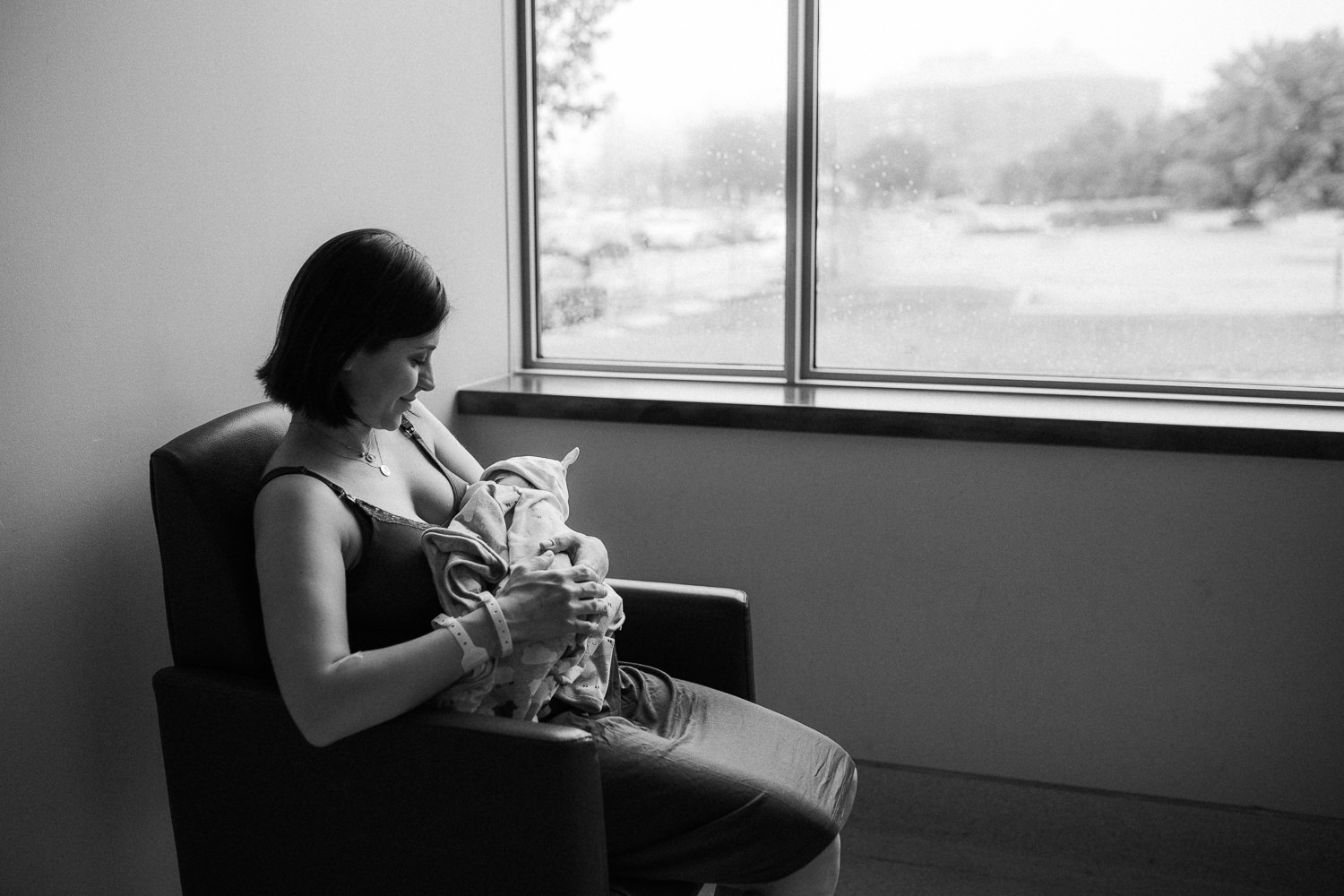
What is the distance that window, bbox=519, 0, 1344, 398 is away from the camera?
8.02 ft

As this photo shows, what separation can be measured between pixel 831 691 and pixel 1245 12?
63.6 inches

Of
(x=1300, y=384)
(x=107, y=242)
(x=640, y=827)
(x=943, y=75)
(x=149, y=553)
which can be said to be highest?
(x=943, y=75)

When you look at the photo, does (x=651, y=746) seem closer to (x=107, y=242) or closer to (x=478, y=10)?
(x=107, y=242)

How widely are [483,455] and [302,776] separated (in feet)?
4.29

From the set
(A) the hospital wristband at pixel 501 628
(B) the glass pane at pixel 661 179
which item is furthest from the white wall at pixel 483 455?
(A) the hospital wristband at pixel 501 628

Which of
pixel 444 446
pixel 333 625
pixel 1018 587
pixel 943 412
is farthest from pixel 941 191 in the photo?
pixel 333 625

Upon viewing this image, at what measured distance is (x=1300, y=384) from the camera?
2475mm

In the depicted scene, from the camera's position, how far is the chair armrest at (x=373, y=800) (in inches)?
55.0

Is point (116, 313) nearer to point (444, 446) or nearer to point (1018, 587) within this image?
point (444, 446)

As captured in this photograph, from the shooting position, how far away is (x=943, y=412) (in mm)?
2387

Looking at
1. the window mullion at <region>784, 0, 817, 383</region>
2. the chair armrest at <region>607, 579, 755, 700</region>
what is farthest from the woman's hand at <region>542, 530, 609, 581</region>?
the window mullion at <region>784, 0, 817, 383</region>

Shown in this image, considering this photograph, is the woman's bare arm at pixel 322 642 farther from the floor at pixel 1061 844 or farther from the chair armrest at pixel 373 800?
the floor at pixel 1061 844

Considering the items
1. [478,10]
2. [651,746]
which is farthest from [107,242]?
[478,10]

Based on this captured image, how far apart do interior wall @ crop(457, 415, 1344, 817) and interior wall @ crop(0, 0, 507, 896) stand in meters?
0.85
